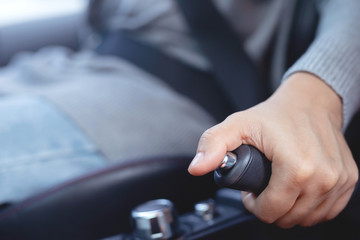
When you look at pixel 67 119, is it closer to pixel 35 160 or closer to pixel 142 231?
pixel 35 160

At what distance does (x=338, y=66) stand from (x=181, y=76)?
304 mm

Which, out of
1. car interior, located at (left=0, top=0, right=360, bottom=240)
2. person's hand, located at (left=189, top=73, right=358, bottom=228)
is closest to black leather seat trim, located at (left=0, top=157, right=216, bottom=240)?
car interior, located at (left=0, top=0, right=360, bottom=240)

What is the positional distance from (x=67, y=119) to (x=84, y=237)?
156mm

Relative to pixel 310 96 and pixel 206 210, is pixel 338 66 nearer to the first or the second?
pixel 310 96

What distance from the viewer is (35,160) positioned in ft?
1.54

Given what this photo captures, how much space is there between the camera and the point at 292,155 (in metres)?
0.35

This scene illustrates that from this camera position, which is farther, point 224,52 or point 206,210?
point 224,52

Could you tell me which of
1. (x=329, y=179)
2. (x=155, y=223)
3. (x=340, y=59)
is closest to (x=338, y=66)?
(x=340, y=59)

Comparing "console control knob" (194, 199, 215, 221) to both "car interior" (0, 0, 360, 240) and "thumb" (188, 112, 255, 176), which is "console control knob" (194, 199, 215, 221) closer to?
"car interior" (0, 0, 360, 240)

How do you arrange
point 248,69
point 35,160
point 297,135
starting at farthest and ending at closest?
point 248,69
point 35,160
point 297,135

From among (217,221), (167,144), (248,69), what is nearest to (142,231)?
(217,221)

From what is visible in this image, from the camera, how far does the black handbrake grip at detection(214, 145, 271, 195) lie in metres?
0.33

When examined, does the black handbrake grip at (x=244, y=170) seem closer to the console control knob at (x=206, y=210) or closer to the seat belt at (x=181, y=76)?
the console control knob at (x=206, y=210)

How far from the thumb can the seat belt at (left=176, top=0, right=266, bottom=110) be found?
0.90 feet
